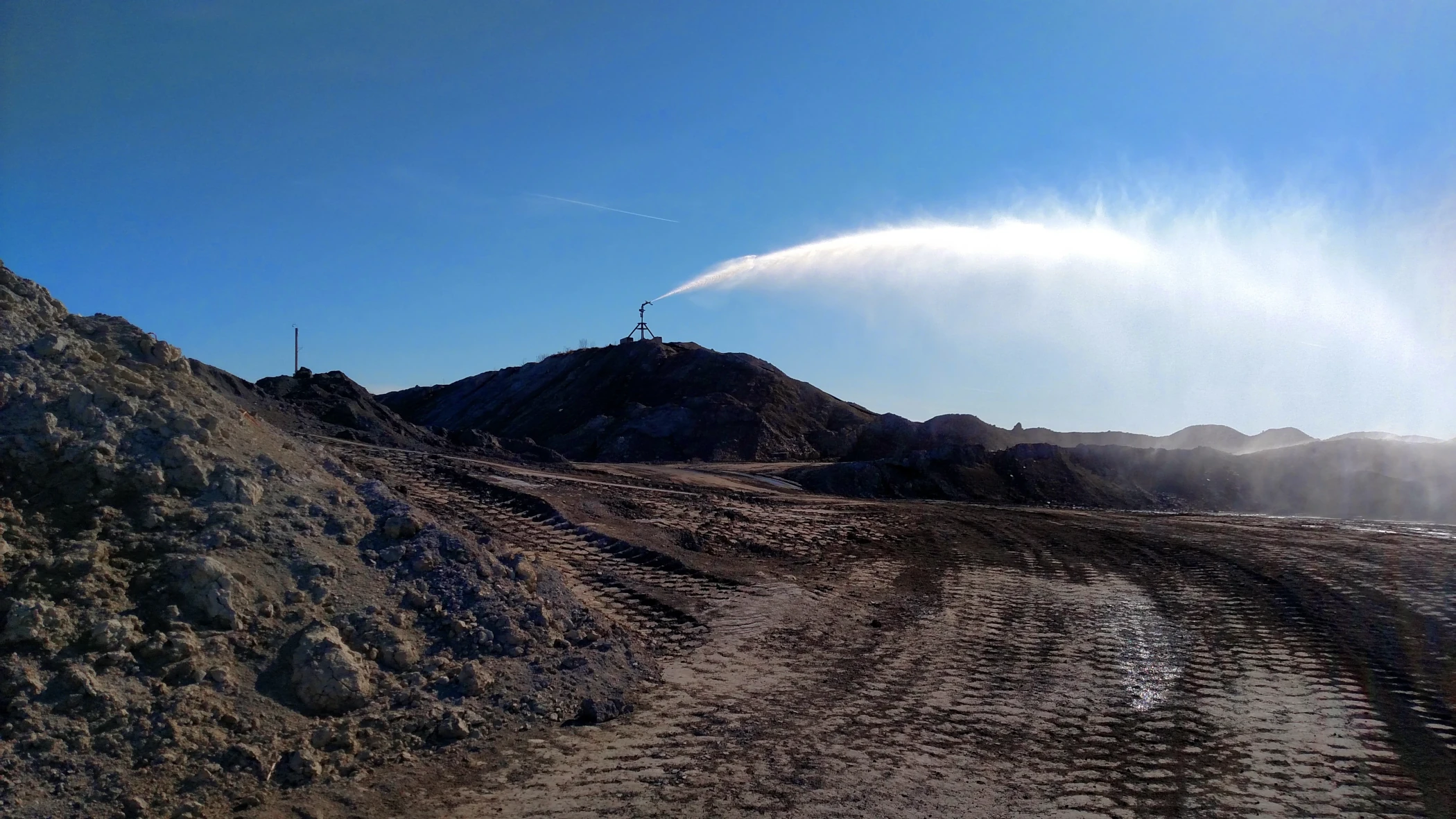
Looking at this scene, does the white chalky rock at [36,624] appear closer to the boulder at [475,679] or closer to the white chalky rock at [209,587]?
the white chalky rock at [209,587]

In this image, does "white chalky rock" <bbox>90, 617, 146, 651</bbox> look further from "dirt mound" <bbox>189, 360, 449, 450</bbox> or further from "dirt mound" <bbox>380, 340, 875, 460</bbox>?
"dirt mound" <bbox>380, 340, 875, 460</bbox>

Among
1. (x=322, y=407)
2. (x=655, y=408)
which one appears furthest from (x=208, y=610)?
(x=655, y=408)

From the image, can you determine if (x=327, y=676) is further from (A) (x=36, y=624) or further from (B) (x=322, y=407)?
(B) (x=322, y=407)

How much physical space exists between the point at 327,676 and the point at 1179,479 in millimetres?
34211

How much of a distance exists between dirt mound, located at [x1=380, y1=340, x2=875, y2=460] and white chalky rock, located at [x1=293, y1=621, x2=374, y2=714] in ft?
118

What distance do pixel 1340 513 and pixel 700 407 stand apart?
27.7m

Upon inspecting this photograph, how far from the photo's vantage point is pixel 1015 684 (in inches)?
336

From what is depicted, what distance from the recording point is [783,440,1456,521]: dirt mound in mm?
31781

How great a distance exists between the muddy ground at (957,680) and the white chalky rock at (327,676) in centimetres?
80

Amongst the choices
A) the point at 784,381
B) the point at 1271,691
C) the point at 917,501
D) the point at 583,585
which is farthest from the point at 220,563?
the point at 784,381

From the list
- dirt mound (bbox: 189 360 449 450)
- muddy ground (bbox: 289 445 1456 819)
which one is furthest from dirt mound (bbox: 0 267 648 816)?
dirt mound (bbox: 189 360 449 450)

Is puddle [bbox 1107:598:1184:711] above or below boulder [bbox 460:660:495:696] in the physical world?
below

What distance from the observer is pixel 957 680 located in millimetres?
8602

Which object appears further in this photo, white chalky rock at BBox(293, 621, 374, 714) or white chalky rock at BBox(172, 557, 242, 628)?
white chalky rock at BBox(172, 557, 242, 628)
